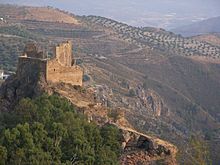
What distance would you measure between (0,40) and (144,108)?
23214 mm

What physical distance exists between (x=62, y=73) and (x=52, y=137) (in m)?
7.43

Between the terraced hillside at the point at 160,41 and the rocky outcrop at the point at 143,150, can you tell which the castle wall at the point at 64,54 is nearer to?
the rocky outcrop at the point at 143,150

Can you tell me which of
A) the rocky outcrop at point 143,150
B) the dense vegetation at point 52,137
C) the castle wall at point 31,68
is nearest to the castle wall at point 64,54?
the castle wall at point 31,68

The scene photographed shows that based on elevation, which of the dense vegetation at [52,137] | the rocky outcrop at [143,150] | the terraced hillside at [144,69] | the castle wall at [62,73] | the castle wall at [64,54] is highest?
the castle wall at [64,54]

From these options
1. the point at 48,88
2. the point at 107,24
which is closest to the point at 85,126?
the point at 48,88

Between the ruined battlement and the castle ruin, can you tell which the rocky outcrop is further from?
the ruined battlement

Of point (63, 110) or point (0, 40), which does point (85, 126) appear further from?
point (0, 40)

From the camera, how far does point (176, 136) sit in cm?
6256

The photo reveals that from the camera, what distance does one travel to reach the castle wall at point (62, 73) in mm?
33812

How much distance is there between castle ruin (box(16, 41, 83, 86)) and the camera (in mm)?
33812

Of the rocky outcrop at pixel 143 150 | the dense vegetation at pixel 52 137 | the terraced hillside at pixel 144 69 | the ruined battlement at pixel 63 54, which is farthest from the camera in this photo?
the terraced hillside at pixel 144 69

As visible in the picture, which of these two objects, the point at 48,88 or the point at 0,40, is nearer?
the point at 48,88

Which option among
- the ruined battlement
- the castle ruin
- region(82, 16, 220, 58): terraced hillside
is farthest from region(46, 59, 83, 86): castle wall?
region(82, 16, 220, 58): terraced hillside

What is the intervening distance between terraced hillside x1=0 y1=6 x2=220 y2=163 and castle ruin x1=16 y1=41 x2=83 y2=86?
1662 centimetres
